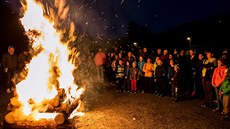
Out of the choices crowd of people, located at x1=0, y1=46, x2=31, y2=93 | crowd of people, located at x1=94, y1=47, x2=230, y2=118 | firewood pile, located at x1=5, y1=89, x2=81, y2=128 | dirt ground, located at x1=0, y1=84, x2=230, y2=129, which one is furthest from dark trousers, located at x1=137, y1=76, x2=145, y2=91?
crowd of people, located at x1=0, y1=46, x2=31, y2=93

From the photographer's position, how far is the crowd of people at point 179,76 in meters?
9.34

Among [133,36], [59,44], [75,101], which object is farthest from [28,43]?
[133,36]

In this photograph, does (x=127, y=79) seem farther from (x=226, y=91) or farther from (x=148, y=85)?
(x=226, y=91)

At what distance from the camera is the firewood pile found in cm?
644

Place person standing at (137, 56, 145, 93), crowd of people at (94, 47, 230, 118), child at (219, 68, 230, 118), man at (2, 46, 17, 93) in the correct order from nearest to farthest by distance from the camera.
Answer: child at (219, 68, 230, 118) < crowd of people at (94, 47, 230, 118) < man at (2, 46, 17, 93) < person standing at (137, 56, 145, 93)

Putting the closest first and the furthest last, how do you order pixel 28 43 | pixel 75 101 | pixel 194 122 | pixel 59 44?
pixel 194 122, pixel 75 101, pixel 59 44, pixel 28 43

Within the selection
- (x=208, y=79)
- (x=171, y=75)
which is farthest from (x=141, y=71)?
(x=208, y=79)

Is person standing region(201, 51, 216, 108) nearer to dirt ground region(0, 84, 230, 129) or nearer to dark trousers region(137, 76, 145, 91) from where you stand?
dirt ground region(0, 84, 230, 129)

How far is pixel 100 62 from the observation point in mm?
15633

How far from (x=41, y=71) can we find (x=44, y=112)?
1393mm

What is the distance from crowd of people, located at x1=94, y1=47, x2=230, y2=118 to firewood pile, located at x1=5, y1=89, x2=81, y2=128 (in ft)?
15.7

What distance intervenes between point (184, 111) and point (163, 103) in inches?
54.3

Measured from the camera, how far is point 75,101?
8.48 m

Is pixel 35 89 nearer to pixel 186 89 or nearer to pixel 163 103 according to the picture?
pixel 163 103
